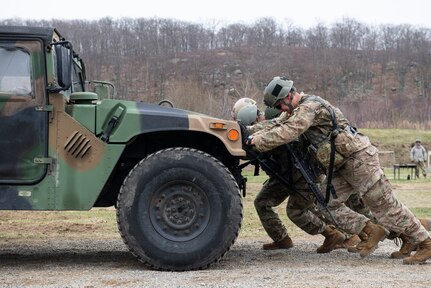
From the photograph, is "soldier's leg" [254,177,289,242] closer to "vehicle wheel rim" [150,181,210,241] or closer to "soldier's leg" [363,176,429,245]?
"soldier's leg" [363,176,429,245]

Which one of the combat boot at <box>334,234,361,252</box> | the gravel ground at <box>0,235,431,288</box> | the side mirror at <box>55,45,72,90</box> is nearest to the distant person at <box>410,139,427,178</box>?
the gravel ground at <box>0,235,431,288</box>

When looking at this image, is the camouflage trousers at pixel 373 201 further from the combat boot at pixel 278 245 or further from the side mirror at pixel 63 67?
the side mirror at pixel 63 67

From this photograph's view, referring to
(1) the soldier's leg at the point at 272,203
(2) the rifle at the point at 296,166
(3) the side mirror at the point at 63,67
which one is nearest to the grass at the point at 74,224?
(1) the soldier's leg at the point at 272,203

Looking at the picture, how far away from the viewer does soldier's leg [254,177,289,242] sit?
7.71 metres

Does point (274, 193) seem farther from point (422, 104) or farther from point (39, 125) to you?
point (422, 104)

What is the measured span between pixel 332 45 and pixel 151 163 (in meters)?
94.4

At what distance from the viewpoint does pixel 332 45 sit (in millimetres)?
98312

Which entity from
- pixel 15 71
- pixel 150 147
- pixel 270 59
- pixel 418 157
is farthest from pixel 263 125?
pixel 270 59

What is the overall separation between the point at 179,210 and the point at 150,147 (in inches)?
28.5

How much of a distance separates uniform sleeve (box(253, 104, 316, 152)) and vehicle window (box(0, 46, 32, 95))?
2000mm

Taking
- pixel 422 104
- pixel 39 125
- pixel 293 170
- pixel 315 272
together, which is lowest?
pixel 422 104

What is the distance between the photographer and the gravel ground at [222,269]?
5.49 meters

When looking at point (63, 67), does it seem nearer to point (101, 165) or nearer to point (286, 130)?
→ point (101, 165)

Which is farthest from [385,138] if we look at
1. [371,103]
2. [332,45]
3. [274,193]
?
[332,45]
